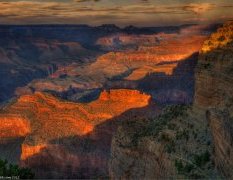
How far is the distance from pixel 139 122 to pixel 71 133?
2695cm

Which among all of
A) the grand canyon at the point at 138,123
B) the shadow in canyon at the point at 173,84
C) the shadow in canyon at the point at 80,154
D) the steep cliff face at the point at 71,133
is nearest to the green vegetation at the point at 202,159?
the grand canyon at the point at 138,123

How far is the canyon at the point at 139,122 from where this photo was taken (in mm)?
28984

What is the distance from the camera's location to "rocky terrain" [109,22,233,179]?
26641 mm

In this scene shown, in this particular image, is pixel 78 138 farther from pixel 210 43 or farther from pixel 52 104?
pixel 210 43

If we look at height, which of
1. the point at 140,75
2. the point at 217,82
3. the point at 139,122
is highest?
the point at 217,82

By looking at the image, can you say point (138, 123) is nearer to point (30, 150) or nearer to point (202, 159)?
point (202, 159)

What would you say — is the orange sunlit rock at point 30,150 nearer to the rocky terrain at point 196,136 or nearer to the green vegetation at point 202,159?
the rocky terrain at point 196,136

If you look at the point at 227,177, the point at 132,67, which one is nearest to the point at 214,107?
the point at 227,177

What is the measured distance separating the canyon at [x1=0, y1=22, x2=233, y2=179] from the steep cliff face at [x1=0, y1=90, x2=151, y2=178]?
0.36 ft

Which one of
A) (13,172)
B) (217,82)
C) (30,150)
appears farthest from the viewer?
(30,150)

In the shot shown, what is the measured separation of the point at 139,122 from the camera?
40875 mm

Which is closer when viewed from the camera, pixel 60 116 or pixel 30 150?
pixel 30 150

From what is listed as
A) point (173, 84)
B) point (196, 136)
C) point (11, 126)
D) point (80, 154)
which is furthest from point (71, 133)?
point (173, 84)

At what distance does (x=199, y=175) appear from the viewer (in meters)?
26.4
